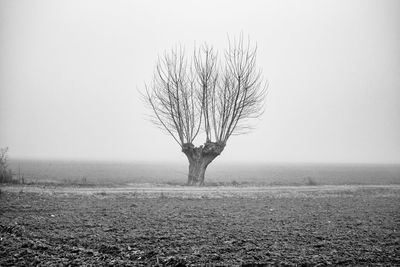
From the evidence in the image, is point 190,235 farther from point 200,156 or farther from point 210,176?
point 210,176

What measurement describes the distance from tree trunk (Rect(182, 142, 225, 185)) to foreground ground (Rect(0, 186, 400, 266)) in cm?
1163

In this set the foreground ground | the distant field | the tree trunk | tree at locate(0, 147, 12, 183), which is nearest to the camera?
the foreground ground

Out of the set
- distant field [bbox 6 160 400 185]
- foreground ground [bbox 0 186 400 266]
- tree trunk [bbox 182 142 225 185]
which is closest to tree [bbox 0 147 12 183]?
distant field [bbox 6 160 400 185]

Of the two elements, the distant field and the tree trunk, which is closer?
the tree trunk

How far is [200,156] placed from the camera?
22734mm

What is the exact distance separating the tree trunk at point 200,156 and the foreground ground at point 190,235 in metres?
11.6

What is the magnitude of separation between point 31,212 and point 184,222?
483 cm

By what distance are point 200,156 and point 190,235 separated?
52.3 ft

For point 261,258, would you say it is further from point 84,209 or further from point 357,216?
point 84,209

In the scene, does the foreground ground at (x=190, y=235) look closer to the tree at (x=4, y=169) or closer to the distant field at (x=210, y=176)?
the tree at (x=4, y=169)

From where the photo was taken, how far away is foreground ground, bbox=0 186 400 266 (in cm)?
538

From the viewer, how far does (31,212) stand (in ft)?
30.0

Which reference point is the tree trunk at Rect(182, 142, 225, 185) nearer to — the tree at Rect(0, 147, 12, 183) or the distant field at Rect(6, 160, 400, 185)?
the distant field at Rect(6, 160, 400, 185)

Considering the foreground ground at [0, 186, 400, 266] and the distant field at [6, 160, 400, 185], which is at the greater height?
the distant field at [6, 160, 400, 185]
